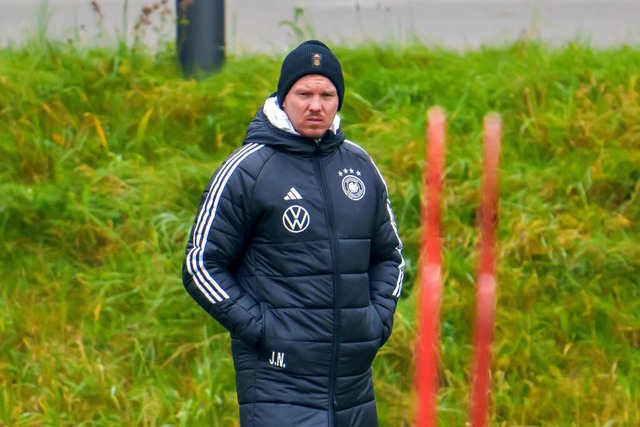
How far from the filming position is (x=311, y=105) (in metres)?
4.18

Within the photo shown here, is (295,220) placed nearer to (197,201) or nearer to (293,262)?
(293,262)

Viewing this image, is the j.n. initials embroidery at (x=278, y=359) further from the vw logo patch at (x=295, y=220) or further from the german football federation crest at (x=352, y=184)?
the german football federation crest at (x=352, y=184)

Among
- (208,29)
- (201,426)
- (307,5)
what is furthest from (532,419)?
(307,5)

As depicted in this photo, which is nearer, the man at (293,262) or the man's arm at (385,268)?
the man at (293,262)

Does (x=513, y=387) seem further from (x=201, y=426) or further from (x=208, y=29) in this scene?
(x=208, y=29)

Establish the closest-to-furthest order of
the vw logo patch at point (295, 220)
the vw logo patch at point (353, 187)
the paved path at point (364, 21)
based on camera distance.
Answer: the vw logo patch at point (295, 220) < the vw logo patch at point (353, 187) < the paved path at point (364, 21)

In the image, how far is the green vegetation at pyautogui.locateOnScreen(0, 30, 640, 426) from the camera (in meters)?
5.66

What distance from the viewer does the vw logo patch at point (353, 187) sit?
424 cm

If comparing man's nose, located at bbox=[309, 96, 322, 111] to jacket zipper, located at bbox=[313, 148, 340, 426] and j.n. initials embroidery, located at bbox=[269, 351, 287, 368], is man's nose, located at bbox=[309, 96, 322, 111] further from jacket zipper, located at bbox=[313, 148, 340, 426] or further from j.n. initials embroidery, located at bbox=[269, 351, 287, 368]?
j.n. initials embroidery, located at bbox=[269, 351, 287, 368]

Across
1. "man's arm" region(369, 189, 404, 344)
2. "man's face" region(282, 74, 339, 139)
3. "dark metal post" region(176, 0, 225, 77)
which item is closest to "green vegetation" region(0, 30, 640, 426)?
"dark metal post" region(176, 0, 225, 77)

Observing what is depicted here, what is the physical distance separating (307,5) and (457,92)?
2.00 meters

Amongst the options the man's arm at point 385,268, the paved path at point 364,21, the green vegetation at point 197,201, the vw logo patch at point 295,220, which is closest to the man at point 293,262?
the vw logo patch at point 295,220

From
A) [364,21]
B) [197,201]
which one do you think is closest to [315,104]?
[197,201]

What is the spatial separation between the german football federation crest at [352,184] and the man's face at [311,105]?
0.16m
